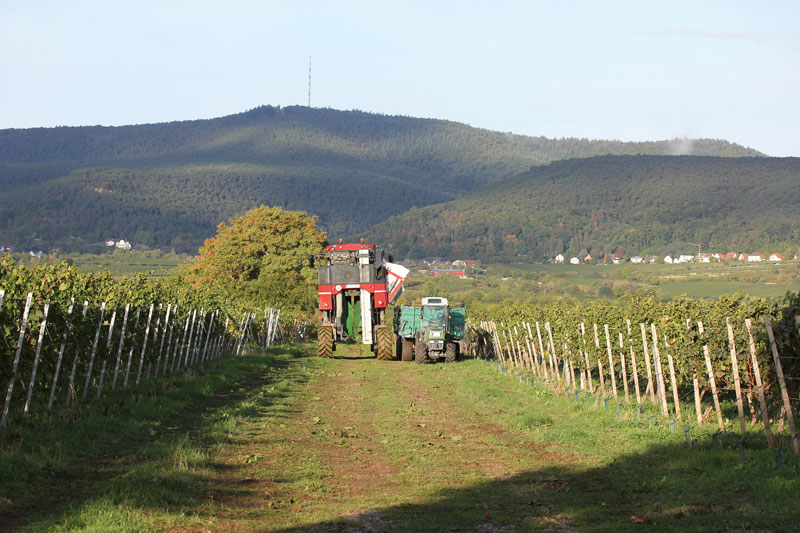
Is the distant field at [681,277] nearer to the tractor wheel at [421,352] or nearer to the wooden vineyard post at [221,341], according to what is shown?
the tractor wheel at [421,352]

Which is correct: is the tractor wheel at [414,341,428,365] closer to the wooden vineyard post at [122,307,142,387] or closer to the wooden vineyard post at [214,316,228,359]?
the wooden vineyard post at [214,316,228,359]

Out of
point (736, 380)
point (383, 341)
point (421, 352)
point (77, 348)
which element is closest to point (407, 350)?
point (383, 341)

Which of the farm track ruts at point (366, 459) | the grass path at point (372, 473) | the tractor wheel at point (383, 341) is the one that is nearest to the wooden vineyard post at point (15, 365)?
the grass path at point (372, 473)

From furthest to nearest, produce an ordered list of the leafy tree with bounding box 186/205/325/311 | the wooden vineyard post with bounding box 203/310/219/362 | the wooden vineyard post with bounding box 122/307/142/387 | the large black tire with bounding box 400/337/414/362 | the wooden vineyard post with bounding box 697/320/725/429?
1. the leafy tree with bounding box 186/205/325/311
2. the large black tire with bounding box 400/337/414/362
3. the wooden vineyard post with bounding box 203/310/219/362
4. the wooden vineyard post with bounding box 122/307/142/387
5. the wooden vineyard post with bounding box 697/320/725/429

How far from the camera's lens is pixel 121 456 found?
1193 cm

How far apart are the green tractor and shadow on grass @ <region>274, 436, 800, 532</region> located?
21673 mm

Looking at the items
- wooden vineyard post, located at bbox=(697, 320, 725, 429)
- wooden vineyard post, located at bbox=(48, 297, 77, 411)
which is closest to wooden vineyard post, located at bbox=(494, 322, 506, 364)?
wooden vineyard post, located at bbox=(697, 320, 725, 429)

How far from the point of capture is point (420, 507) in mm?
9836

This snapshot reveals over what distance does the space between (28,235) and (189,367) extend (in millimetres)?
192097

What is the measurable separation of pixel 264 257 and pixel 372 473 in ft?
164

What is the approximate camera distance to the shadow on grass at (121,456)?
9.30 meters

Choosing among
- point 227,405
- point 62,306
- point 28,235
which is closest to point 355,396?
point 227,405

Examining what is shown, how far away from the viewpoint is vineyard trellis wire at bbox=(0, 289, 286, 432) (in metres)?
13.0

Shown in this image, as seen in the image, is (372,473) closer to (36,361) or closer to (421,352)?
(36,361)
